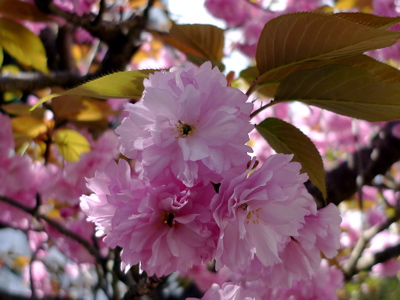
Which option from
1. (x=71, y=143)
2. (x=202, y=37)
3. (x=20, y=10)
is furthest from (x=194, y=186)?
(x=20, y=10)

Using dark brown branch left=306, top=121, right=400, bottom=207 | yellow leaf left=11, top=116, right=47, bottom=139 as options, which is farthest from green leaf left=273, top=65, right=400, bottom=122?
dark brown branch left=306, top=121, right=400, bottom=207

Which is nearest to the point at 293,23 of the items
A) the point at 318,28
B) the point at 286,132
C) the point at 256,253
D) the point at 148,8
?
the point at 318,28

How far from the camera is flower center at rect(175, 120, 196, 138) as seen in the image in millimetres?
451

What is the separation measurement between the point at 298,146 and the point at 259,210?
0.50 ft

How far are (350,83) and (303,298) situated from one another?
0.60m

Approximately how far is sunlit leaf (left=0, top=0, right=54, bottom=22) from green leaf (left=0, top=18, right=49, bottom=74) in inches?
1.6

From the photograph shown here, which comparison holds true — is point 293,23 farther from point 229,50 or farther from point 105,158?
point 229,50

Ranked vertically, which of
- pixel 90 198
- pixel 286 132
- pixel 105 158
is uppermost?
pixel 286 132

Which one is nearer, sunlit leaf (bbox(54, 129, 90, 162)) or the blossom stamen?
the blossom stamen

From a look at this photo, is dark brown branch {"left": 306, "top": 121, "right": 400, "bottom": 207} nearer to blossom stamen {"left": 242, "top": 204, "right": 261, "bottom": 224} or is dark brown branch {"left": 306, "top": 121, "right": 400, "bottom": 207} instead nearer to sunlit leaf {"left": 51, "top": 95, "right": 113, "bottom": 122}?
sunlit leaf {"left": 51, "top": 95, "right": 113, "bottom": 122}

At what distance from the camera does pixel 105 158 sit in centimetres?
115

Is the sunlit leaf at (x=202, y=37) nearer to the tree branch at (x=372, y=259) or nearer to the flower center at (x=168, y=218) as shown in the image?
the flower center at (x=168, y=218)

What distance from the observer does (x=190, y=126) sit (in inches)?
18.2

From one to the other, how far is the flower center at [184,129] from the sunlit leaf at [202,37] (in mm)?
338
